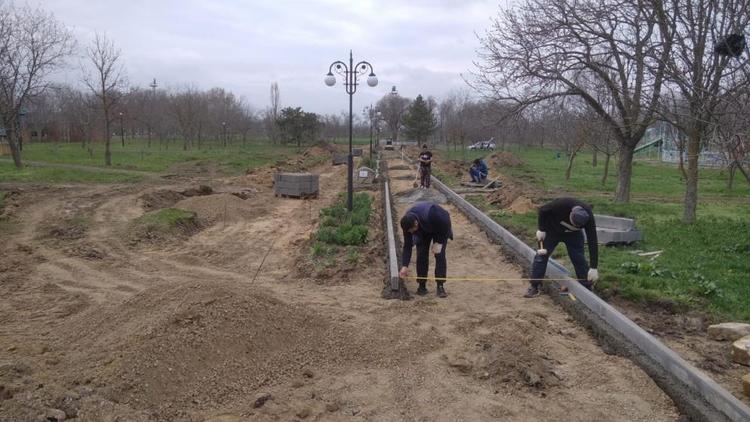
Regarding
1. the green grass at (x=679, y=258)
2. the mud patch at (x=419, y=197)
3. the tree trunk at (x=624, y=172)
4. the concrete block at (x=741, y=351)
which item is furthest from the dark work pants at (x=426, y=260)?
the mud patch at (x=419, y=197)

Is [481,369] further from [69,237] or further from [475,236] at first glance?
[69,237]

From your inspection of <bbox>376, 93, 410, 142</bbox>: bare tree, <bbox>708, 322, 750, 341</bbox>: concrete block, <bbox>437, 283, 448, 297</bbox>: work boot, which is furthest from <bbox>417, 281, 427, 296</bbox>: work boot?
<bbox>376, 93, 410, 142</bbox>: bare tree

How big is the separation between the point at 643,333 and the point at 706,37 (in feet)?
21.1

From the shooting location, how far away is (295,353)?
565 cm

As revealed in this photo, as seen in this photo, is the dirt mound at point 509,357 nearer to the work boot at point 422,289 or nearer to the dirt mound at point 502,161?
the work boot at point 422,289

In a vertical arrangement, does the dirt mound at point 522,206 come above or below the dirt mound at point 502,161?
below

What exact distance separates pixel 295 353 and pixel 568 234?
13.3ft

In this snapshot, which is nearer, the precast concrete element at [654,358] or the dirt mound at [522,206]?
the precast concrete element at [654,358]

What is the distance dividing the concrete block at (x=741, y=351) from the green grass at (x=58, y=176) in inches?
884

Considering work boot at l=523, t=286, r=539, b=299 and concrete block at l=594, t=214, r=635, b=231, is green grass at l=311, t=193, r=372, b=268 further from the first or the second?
concrete block at l=594, t=214, r=635, b=231

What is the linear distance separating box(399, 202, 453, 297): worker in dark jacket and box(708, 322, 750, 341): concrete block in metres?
3.15

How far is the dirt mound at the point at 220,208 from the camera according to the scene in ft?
48.9

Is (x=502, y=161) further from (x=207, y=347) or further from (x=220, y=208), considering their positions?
(x=207, y=347)

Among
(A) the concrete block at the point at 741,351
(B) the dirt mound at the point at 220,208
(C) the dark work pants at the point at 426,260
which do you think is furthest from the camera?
(B) the dirt mound at the point at 220,208
